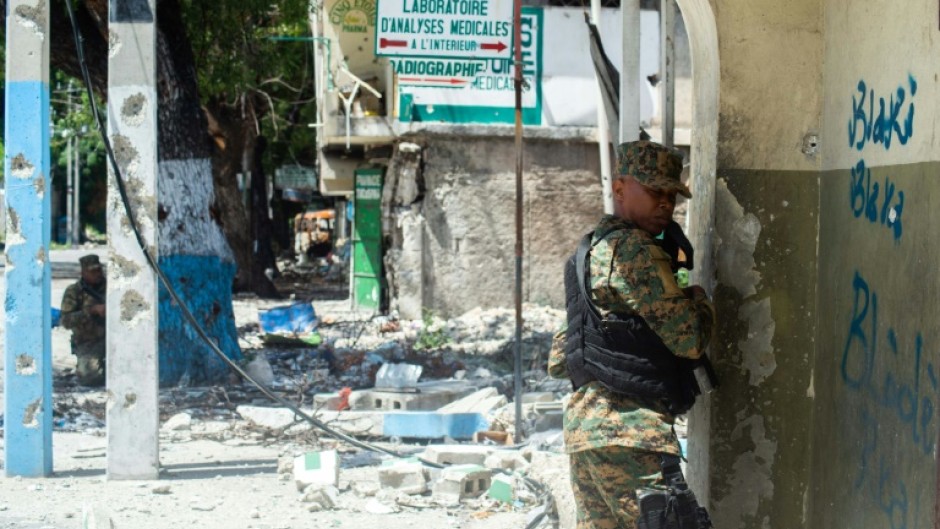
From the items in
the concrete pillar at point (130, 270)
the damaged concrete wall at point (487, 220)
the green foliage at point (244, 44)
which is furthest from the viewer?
the damaged concrete wall at point (487, 220)

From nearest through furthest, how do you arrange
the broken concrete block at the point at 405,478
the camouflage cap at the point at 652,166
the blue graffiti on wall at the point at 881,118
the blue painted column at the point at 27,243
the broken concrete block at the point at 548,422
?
1. the blue graffiti on wall at the point at 881,118
2. the camouflage cap at the point at 652,166
3. the broken concrete block at the point at 405,478
4. the blue painted column at the point at 27,243
5. the broken concrete block at the point at 548,422

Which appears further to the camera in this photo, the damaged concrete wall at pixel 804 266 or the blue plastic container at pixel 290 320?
the blue plastic container at pixel 290 320

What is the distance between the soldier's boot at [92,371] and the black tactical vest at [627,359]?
25.5 ft

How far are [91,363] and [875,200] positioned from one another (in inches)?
334

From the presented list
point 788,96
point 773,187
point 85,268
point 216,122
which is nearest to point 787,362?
point 773,187

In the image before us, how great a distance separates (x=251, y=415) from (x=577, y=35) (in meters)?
9.15

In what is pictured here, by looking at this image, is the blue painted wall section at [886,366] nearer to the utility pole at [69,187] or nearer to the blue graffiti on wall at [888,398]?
the blue graffiti on wall at [888,398]

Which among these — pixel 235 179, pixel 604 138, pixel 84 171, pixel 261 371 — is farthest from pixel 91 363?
pixel 84 171

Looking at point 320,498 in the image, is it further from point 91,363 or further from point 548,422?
point 91,363

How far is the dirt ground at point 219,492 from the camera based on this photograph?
614 cm

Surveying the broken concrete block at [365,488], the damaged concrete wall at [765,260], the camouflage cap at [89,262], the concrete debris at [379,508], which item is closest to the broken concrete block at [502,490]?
the concrete debris at [379,508]

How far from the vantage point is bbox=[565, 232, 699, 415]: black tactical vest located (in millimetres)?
3691

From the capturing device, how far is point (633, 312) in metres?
3.70

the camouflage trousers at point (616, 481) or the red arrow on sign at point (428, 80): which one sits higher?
the red arrow on sign at point (428, 80)
